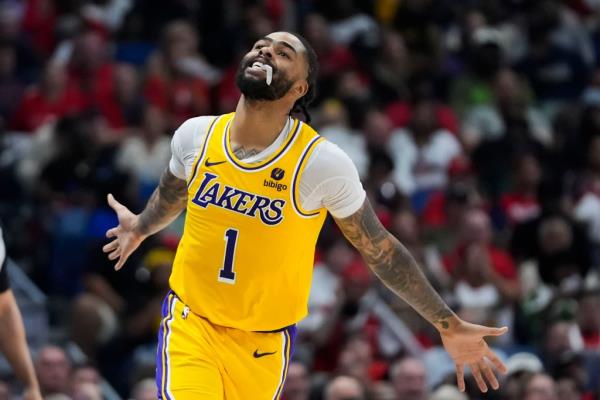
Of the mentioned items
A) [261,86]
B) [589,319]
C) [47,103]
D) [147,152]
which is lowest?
[589,319]

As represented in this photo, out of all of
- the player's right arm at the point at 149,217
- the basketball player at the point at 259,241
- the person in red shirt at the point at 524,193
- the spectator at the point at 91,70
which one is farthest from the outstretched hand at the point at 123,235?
the person in red shirt at the point at 524,193

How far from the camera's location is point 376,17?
15.9 metres

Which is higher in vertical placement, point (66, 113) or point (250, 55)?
point (250, 55)

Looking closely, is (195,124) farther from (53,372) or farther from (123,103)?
(123,103)

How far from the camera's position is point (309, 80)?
691cm

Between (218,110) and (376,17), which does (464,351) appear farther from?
(376,17)

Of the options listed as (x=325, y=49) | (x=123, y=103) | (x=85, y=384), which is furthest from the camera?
(x=325, y=49)

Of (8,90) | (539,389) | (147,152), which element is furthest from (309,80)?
(8,90)

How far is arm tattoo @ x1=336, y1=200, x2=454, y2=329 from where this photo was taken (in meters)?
6.82

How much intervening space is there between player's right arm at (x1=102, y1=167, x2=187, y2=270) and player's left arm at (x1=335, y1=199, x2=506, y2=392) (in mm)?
958

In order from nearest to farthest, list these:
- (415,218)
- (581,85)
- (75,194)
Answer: (75,194) < (415,218) < (581,85)

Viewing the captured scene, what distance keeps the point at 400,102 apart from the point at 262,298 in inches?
316

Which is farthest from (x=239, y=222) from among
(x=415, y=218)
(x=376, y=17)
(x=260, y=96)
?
(x=376, y=17)

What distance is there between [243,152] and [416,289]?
3.81ft
